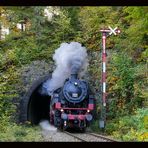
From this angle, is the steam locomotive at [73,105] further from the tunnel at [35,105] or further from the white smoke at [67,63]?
the tunnel at [35,105]

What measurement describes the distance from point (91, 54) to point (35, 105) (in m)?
7.25

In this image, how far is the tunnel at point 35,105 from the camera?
77.3 feet

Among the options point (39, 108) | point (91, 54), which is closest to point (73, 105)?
point (91, 54)

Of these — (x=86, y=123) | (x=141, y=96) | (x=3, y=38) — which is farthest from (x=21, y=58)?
(x=141, y=96)

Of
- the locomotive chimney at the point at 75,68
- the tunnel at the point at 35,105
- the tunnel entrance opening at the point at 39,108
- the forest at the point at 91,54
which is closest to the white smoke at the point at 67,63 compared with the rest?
the locomotive chimney at the point at 75,68

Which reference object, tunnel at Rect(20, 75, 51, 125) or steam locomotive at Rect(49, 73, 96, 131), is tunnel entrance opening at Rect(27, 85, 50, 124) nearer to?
tunnel at Rect(20, 75, 51, 125)

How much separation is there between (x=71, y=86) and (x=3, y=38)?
8.62 metres

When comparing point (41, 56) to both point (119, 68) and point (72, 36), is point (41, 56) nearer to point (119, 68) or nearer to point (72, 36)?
point (72, 36)

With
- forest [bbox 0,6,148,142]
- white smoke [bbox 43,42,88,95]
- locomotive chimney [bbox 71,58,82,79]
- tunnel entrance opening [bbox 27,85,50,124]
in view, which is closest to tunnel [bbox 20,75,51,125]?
tunnel entrance opening [bbox 27,85,50,124]

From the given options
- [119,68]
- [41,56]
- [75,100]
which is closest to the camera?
[75,100]

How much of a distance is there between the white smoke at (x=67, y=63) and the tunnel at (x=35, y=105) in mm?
861

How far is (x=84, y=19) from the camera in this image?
27203mm

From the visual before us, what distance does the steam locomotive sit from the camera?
19.2m

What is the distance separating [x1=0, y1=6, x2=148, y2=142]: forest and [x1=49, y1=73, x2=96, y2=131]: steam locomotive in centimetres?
107
